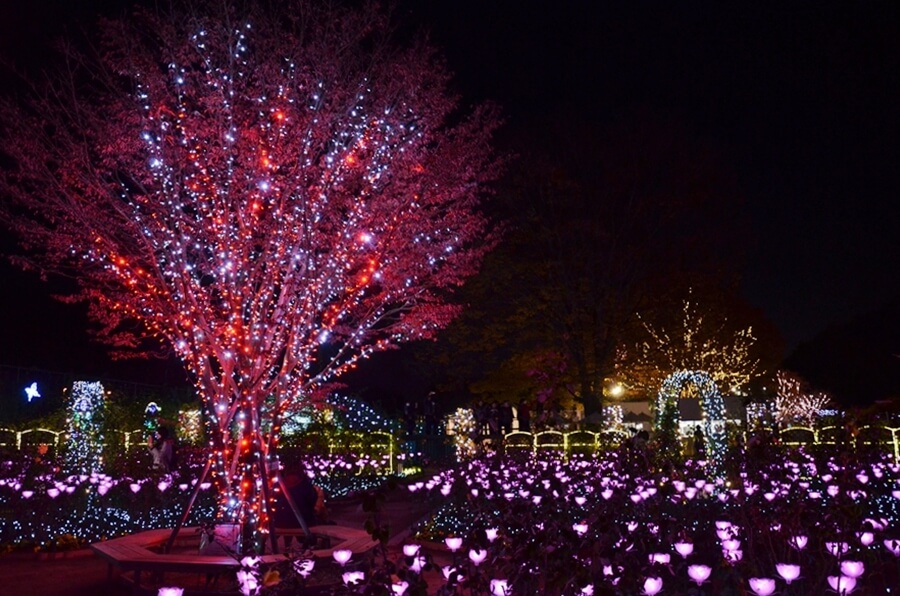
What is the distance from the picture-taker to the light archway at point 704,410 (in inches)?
550

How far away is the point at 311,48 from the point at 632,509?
6.13 meters

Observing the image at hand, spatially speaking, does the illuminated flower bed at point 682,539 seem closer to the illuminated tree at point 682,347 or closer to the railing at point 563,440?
the railing at point 563,440

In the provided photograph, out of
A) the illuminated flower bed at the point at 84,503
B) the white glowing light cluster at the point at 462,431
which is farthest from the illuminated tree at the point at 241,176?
the white glowing light cluster at the point at 462,431

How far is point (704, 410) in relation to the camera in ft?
51.3

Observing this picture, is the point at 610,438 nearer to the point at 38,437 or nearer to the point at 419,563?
the point at 38,437

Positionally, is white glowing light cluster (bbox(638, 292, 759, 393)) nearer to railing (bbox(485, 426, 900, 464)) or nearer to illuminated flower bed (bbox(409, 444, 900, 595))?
railing (bbox(485, 426, 900, 464))

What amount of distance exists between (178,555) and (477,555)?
13.5ft

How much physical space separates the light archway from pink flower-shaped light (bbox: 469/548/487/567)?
27.4ft

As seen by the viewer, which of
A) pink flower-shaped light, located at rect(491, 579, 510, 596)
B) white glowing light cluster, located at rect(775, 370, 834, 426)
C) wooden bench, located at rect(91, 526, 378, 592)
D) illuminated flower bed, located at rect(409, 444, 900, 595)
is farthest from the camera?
white glowing light cluster, located at rect(775, 370, 834, 426)

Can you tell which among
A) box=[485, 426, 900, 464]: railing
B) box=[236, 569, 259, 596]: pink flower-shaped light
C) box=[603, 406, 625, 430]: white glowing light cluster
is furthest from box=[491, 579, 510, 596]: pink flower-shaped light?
box=[603, 406, 625, 430]: white glowing light cluster

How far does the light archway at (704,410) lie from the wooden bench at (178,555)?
5926mm

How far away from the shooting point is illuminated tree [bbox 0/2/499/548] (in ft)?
29.6

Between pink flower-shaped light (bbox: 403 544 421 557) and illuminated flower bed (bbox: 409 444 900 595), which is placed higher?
pink flower-shaped light (bbox: 403 544 421 557)

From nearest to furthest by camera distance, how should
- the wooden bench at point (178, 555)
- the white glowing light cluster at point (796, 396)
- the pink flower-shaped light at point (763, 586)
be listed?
the pink flower-shaped light at point (763, 586) → the wooden bench at point (178, 555) → the white glowing light cluster at point (796, 396)
